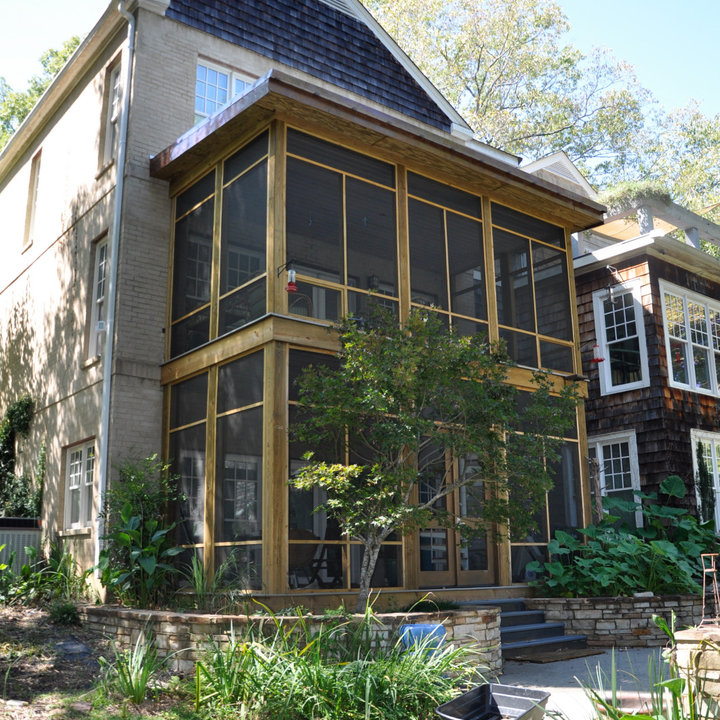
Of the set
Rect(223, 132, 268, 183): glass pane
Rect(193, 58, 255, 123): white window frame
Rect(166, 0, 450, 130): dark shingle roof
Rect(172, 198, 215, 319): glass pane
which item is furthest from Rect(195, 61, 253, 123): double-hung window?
Rect(223, 132, 268, 183): glass pane

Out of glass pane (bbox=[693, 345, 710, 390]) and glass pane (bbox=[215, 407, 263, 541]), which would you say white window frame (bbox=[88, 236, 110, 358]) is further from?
glass pane (bbox=[693, 345, 710, 390])

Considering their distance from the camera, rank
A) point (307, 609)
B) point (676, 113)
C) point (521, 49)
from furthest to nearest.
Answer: point (676, 113) → point (521, 49) → point (307, 609)

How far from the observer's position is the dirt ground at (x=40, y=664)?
5.57 metres

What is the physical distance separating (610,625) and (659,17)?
2083 cm

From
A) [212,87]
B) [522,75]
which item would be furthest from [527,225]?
[522,75]

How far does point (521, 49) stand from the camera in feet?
89.9

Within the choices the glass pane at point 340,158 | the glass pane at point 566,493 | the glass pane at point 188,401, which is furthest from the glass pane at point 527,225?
the glass pane at point 188,401

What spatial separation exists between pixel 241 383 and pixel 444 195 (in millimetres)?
4118

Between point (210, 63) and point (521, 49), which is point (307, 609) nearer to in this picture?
point (210, 63)

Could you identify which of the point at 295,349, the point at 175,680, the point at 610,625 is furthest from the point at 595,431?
the point at 175,680

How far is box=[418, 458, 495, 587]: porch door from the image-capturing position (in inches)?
394

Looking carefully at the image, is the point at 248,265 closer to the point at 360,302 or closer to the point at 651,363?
the point at 360,302

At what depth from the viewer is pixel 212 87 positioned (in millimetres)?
12359

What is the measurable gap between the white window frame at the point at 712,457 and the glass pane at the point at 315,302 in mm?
8149
